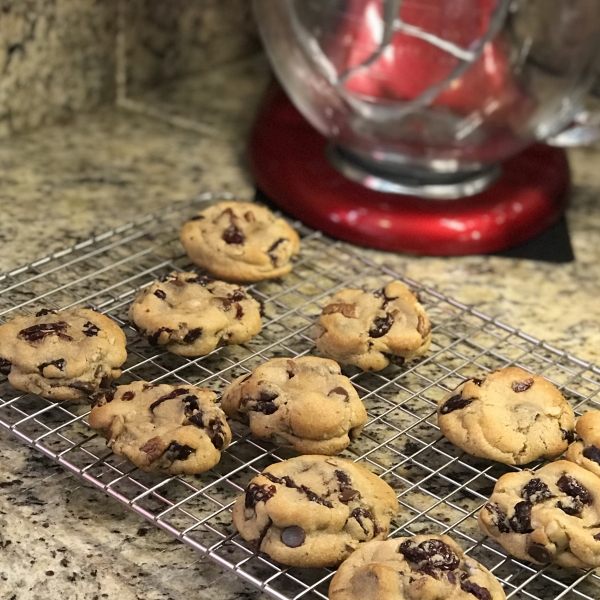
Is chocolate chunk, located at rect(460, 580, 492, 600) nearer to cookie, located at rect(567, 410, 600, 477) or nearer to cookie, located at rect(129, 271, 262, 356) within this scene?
cookie, located at rect(567, 410, 600, 477)

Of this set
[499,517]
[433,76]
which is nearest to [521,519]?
[499,517]

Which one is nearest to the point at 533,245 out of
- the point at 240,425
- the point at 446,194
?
the point at 446,194

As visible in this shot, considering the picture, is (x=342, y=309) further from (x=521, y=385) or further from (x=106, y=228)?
(x=106, y=228)

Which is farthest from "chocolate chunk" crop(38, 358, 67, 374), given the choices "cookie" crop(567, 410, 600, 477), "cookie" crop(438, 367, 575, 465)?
"cookie" crop(567, 410, 600, 477)

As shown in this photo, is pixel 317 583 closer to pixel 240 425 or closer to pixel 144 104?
pixel 240 425

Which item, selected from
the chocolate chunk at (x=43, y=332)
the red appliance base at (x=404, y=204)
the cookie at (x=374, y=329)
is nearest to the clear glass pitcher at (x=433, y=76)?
the red appliance base at (x=404, y=204)
